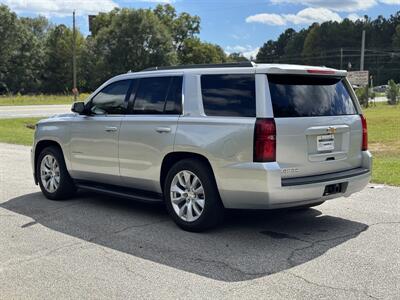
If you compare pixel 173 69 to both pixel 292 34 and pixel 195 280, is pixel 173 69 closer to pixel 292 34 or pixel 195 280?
pixel 195 280

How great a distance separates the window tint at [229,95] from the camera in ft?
18.5

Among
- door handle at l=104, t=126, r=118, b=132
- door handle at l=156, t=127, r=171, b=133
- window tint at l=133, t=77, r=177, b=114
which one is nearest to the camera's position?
door handle at l=156, t=127, r=171, b=133

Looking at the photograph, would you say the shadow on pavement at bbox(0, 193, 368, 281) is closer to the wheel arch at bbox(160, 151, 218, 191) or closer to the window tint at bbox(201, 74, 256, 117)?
the wheel arch at bbox(160, 151, 218, 191)

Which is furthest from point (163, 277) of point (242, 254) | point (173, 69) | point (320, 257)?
point (173, 69)

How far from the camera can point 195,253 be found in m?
5.33

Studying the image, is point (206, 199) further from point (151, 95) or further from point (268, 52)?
point (268, 52)

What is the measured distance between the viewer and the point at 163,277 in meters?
4.68

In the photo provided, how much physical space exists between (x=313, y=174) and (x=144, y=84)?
247 cm

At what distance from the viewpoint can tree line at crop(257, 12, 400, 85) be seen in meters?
124

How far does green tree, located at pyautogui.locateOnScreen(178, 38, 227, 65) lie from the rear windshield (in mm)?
93096

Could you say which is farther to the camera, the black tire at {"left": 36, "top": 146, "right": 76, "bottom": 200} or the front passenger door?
the black tire at {"left": 36, "top": 146, "right": 76, "bottom": 200}

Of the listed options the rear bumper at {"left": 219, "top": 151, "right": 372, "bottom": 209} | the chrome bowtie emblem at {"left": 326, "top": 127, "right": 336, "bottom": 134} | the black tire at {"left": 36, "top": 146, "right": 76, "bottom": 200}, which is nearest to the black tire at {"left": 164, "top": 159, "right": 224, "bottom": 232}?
the rear bumper at {"left": 219, "top": 151, "right": 372, "bottom": 209}

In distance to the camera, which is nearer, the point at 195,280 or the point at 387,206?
the point at 195,280

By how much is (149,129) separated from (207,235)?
1488 mm
